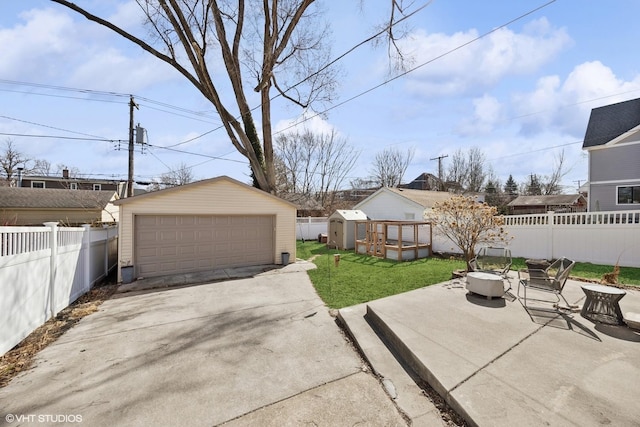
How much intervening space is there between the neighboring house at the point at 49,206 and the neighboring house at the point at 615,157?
28857 millimetres

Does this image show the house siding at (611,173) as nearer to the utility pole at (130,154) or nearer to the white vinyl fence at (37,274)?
the white vinyl fence at (37,274)

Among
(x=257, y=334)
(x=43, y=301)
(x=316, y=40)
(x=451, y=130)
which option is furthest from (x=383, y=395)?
(x=451, y=130)

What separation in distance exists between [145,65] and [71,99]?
594cm

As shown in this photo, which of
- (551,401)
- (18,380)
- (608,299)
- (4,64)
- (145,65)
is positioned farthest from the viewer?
(145,65)

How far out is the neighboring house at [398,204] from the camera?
15.7m

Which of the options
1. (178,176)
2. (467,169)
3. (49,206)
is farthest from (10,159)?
(467,169)

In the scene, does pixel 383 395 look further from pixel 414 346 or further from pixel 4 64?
pixel 4 64

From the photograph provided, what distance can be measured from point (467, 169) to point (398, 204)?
25462 millimetres

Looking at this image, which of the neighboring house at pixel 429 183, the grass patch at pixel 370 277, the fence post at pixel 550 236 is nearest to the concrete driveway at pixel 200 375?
the grass patch at pixel 370 277

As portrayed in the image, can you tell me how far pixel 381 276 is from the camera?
8.30 metres

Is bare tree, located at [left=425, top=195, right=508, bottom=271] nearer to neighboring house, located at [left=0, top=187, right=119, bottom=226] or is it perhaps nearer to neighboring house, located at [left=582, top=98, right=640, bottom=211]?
neighboring house, located at [left=582, top=98, right=640, bottom=211]

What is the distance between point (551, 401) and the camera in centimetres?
243

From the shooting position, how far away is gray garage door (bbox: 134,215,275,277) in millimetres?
8625

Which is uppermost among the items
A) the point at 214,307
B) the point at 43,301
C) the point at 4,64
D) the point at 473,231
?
the point at 4,64
